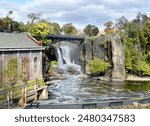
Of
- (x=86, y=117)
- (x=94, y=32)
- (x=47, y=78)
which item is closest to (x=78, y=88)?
(x=47, y=78)

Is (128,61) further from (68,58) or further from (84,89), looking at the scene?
(84,89)

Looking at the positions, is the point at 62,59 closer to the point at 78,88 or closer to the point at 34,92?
the point at 78,88

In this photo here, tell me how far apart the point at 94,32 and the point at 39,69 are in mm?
67565


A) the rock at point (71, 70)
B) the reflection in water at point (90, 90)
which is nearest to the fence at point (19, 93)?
the reflection in water at point (90, 90)

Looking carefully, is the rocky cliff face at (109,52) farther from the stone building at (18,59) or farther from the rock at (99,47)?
the stone building at (18,59)

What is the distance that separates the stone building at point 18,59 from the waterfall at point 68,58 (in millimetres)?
24567

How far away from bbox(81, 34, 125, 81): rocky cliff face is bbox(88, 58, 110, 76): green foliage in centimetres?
126

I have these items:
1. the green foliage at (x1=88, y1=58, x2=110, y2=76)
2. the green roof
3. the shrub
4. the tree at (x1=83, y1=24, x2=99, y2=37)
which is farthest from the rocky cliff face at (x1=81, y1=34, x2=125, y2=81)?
the tree at (x1=83, y1=24, x2=99, y2=37)

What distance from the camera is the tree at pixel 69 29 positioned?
121m

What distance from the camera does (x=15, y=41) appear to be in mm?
38844

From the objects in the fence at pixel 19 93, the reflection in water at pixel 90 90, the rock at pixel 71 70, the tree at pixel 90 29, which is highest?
the tree at pixel 90 29

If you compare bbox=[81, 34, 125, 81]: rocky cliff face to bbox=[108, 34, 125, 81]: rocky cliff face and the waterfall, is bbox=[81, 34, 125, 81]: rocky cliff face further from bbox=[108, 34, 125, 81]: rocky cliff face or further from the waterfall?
the waterfall

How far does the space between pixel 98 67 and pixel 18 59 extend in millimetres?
28649

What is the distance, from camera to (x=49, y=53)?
6694 centimetres
